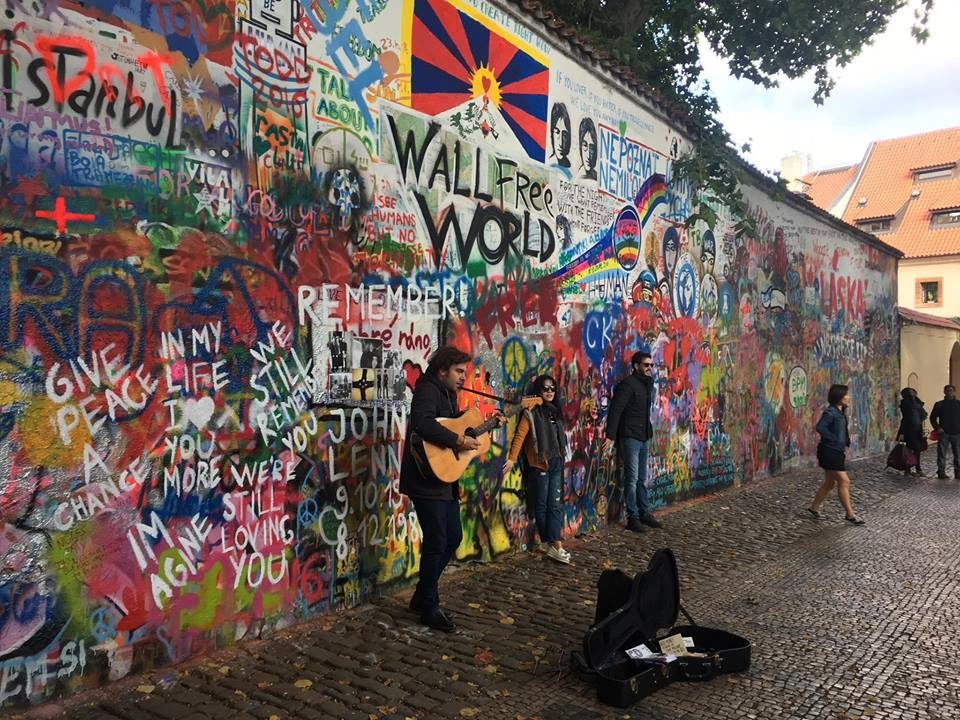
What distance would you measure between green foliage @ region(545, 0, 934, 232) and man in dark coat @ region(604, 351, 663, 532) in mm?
4676

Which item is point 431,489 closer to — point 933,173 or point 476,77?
point 476,77

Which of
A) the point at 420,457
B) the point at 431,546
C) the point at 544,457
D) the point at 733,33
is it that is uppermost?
the point at 733,33

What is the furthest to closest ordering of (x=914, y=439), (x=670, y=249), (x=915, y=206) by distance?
1. (x=915, y=206)
2. (x=914, y=439)
3. (x=670, y=249)

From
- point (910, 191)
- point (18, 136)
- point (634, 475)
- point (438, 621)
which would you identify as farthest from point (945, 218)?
point (18, 136)

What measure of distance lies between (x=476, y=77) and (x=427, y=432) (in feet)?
11.6

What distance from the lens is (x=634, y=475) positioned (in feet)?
28.1

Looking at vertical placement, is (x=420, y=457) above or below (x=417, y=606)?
above

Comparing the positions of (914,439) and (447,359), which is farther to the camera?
(914,439)

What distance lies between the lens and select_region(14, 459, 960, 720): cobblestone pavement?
393 cm

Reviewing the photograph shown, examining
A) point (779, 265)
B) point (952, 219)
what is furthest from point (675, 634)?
point (952, 219)

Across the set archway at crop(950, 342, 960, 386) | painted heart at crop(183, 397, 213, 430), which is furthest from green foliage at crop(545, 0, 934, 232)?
archway at crop(950, 342, 960, 386)

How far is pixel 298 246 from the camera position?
503 cm

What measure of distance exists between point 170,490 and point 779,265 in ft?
40.7

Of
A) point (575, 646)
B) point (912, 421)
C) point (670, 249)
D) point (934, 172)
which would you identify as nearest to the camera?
point (575, 646)
